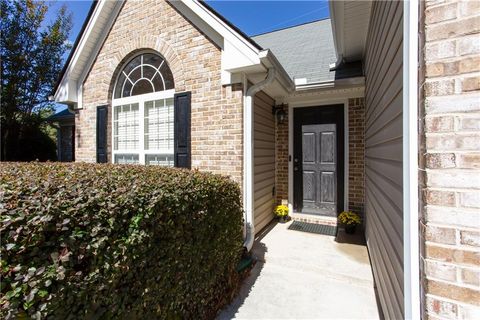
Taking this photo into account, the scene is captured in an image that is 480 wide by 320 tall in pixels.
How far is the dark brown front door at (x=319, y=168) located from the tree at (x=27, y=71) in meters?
11.2

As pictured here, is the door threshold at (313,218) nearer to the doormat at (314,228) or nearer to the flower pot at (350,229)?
the doormat at (314,228)

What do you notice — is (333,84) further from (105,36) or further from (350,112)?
(105,36)

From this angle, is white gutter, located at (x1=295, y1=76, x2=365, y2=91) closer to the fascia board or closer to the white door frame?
the white door frame

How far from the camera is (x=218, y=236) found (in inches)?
105

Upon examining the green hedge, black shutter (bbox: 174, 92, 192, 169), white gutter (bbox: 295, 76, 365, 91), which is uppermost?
white gutter (bbox: 295, 76, 365, 91)

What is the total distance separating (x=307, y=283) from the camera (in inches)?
123

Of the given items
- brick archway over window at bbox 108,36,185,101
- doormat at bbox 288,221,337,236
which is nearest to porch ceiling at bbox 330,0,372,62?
brick archway over window at bbox 108,36,185,101

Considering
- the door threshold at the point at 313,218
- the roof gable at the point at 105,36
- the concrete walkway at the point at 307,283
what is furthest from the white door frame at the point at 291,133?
the roof gable at the point at 105,36

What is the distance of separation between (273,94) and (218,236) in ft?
11.5

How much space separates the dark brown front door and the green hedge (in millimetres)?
3319

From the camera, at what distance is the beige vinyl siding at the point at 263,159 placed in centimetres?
448

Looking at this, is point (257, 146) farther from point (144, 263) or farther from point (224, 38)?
point (144, 263)

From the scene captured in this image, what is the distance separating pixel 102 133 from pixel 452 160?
601 centimetres

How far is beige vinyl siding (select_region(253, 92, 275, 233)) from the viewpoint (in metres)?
4.48
